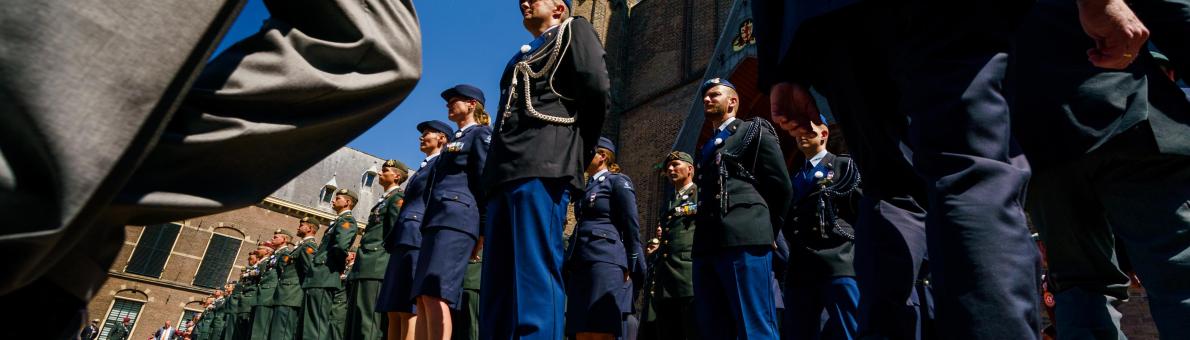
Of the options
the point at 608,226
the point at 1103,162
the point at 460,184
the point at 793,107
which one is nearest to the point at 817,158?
the point at 608,226

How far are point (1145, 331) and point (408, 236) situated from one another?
8377 millimetres

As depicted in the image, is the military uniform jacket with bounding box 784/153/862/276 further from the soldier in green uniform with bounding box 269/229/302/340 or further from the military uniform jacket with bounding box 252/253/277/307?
the military uniform jacket with bounding box 252/253/277/307

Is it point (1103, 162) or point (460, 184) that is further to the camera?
point (460, 184)

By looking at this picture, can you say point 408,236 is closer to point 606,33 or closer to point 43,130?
point 43,130

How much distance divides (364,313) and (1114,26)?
691cm

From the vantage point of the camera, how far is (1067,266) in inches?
105

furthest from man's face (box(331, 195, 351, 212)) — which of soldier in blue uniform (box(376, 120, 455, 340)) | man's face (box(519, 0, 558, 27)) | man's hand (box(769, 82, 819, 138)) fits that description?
man's hand (box(769, 82, 819, 138))

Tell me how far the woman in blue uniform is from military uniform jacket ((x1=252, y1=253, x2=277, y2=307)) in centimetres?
685

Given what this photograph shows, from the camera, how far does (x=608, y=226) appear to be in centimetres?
612

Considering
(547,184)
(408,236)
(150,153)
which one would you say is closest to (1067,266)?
(547,184)

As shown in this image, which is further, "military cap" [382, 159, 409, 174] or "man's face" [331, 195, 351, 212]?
"man's face" [331, 195, 351, 212]

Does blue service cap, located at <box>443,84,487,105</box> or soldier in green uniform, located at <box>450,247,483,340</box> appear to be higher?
blue service cap, located at <box>443,84,487,105</box>

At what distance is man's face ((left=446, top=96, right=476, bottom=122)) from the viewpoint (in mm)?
5672

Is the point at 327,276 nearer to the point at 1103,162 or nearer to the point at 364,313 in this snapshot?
the point at 364,313
